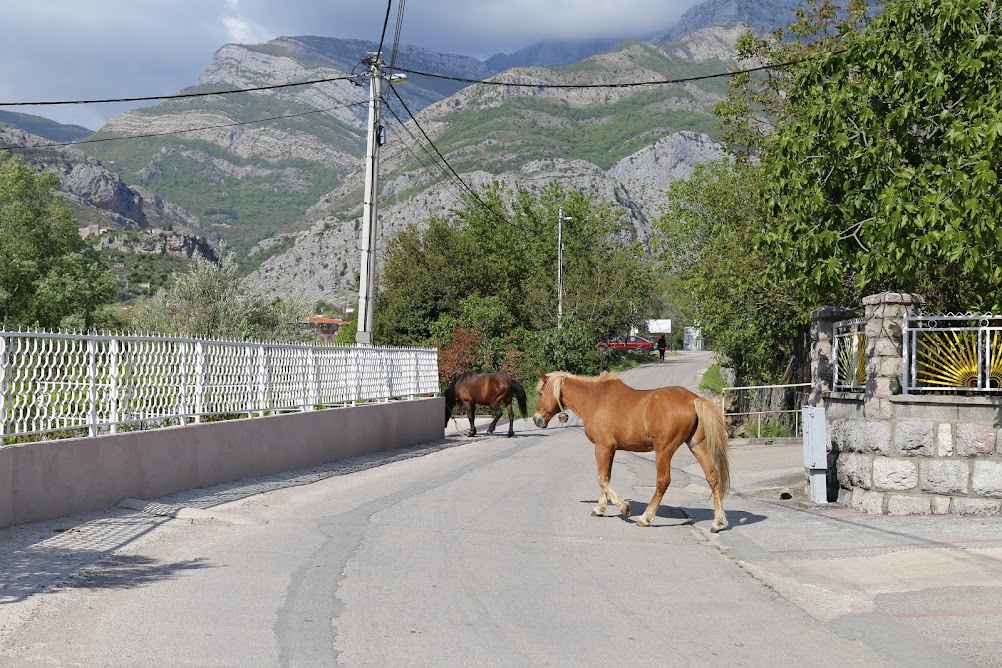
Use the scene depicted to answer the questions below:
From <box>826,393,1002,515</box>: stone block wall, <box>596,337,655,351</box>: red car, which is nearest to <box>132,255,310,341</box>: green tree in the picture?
<box>826,393,1002,515</box>: stone block wall

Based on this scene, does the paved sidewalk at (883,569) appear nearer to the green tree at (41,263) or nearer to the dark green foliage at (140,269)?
the green tree at (41,263)

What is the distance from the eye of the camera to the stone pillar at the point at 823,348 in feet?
47.5

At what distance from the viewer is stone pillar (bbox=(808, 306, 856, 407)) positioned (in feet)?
47.5

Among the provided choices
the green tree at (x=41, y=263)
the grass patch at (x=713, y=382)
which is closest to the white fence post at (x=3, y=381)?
the grass patch at (x=713, y=382)

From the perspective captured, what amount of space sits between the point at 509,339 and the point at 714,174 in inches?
624

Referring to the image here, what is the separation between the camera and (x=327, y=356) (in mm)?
18297

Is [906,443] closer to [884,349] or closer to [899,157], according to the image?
[884,349]

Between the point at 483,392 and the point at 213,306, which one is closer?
the point at 483,392

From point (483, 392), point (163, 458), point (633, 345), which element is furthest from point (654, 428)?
point (633, 345)

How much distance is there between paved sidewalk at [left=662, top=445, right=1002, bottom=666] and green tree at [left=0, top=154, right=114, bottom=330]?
51191mm

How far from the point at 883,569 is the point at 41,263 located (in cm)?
5975

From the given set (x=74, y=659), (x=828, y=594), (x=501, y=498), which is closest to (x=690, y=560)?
(x=828, y=594)

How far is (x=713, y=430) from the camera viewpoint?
10.3m

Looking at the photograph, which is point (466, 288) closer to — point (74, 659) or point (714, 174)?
point (714, 174)
